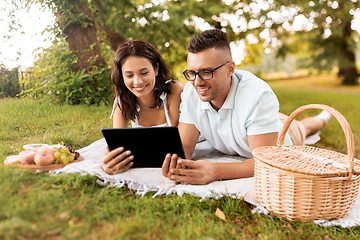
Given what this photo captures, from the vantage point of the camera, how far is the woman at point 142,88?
2.92 meters

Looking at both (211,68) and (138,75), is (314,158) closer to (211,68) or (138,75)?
(211,68)

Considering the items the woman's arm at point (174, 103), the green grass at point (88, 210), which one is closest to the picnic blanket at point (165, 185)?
the green grass at point (88, 210)

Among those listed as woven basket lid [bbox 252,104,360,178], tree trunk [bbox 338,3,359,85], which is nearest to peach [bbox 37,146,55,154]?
woven basket lid [bbox 252,104,360,178]

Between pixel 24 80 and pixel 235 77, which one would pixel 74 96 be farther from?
pixel 235 77

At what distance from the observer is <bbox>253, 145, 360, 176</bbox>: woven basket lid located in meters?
1.89

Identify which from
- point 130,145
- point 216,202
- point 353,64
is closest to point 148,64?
point 130,145

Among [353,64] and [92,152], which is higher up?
[353,64]

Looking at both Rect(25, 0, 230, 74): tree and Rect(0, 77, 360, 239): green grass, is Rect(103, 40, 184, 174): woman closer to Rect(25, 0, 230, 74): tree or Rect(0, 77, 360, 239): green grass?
Rect(25, 0, 230, 74): tree

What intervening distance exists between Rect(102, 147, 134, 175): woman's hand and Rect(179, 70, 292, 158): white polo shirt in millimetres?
773

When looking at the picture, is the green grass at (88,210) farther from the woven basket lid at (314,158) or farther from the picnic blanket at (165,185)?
the woven basket lid at (314,158)

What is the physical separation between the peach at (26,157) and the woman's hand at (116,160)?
52cm

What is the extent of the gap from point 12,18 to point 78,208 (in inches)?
72.5

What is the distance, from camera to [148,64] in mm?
2980

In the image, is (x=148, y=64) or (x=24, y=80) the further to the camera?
(x=148, y=64)
